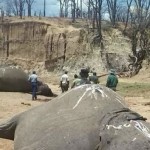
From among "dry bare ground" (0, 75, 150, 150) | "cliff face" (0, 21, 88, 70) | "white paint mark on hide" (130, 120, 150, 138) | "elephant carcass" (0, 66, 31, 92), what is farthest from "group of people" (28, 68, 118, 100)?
"cliff face" (0, 21, 88, 70)

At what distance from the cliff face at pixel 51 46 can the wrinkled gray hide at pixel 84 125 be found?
1507 inches

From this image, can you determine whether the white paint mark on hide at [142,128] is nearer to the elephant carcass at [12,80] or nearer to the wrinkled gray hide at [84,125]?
the wrinkled gray hide at [84,125]

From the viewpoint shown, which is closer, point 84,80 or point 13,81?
point 84,80

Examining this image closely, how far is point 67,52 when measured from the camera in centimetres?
4734

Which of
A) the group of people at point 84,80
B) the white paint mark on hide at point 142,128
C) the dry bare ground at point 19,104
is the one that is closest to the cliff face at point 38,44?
the dry bare ground at point 19,104

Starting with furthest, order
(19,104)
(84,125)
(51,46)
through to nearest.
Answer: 1. (51,46)
2. (19,104)
3. (84,125)

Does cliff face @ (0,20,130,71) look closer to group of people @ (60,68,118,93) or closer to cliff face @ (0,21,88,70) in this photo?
cliff face @ (0,21,88,70)

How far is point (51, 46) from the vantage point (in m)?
48.9

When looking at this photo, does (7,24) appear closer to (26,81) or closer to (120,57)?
(120,57)

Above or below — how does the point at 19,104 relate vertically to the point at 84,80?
below

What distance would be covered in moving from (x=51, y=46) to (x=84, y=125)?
43.5m

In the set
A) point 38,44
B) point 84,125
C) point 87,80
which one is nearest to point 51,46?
point 38,44

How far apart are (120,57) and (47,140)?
131 ft

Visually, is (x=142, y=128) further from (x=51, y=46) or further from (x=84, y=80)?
(x=51, y=46)
